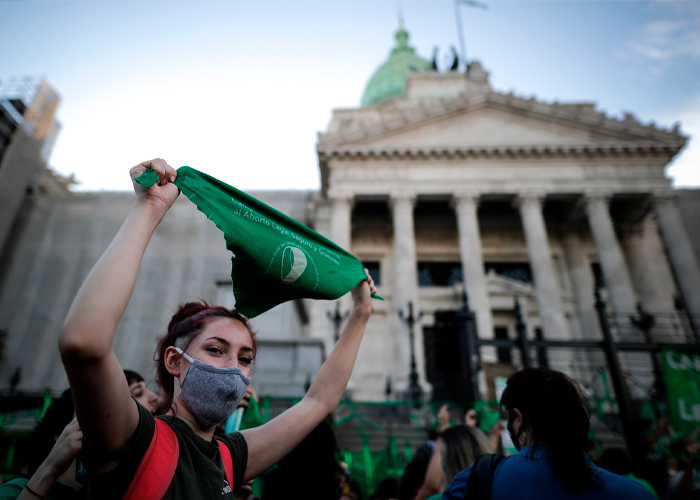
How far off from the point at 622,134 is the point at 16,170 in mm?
33484

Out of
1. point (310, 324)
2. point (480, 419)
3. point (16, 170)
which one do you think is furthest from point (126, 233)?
point (16, 170)

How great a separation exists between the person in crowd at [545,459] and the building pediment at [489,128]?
71.4ft

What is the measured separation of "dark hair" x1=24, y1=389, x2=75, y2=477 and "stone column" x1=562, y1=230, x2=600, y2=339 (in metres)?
23.8

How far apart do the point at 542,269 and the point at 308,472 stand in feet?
67.2

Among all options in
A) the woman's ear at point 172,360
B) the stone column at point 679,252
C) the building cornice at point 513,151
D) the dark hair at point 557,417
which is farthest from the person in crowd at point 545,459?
the stone column at point 679,252

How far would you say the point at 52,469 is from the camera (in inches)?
73.1

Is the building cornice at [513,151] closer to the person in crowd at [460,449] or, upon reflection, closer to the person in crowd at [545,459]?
the person in crowd at [460,449]

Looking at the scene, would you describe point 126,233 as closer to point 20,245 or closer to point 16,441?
point 16,441

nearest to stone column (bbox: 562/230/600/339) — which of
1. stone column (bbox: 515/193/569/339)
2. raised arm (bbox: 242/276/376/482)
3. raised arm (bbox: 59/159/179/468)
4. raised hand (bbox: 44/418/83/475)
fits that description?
stone column (bbox: 515/193/569/339)

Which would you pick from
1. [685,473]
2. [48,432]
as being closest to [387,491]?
[685,473]

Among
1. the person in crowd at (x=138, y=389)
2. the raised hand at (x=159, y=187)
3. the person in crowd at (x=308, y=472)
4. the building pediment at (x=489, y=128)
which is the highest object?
the building pediment at (x=489, y=128)

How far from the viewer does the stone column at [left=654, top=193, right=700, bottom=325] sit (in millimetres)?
19719

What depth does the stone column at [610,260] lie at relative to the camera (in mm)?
19697

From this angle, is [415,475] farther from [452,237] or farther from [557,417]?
[452,237]
